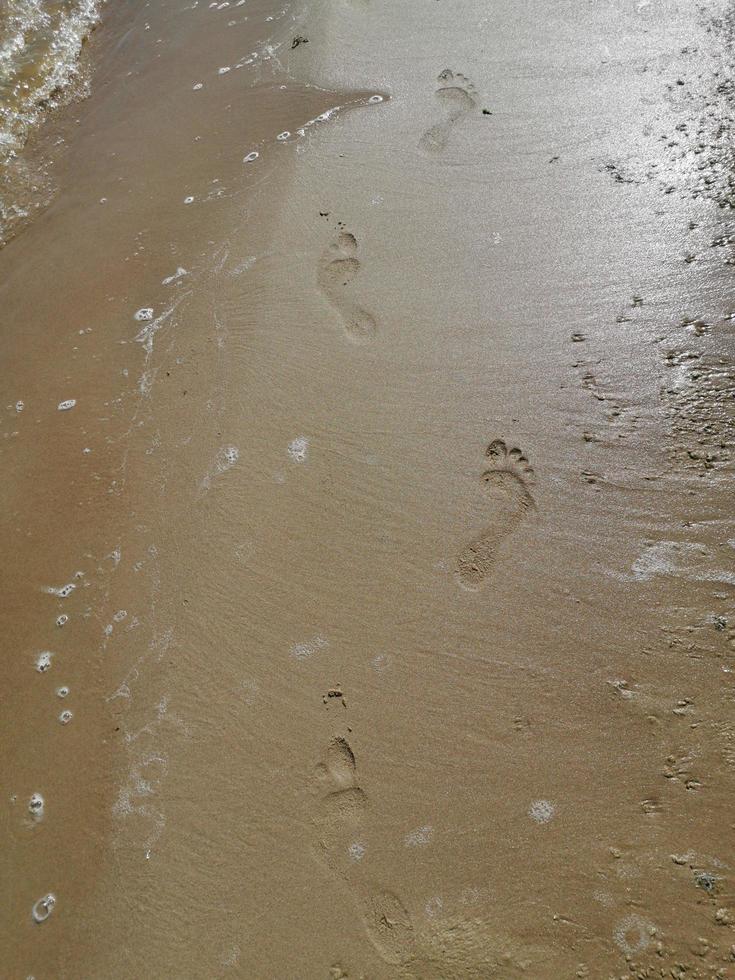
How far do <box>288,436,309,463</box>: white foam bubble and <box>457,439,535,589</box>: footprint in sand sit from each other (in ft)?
2.67

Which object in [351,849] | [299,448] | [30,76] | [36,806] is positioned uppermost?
[30,76]

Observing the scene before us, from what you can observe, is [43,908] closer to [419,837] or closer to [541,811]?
[419,837]

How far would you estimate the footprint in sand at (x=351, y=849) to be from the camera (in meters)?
2.05

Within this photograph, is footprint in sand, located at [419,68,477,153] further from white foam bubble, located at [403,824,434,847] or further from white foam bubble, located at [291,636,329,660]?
white foam bubble, located at [403,824,434,847]

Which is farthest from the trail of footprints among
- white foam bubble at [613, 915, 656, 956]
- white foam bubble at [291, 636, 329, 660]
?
white foam bubble at [613, 915, 656, 956]

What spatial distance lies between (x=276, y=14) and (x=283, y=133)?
5.74ft

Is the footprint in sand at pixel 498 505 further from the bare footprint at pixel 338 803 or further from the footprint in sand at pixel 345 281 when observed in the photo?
the footprint in sand at pixel 345 281

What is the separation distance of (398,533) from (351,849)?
116 centimetres

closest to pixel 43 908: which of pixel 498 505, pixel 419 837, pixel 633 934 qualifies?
pixel 419 837

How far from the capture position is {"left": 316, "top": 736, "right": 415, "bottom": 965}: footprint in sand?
2055 mm

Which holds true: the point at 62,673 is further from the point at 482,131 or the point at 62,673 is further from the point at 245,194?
the point at 482,131

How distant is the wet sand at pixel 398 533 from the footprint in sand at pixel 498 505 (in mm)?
22

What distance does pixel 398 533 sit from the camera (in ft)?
8.95

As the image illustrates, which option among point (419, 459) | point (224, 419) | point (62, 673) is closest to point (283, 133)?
point (224, 419)
